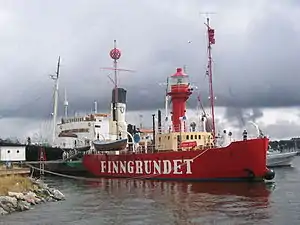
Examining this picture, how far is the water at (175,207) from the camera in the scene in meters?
25.3

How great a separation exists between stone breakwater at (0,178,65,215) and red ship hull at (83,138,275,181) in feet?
55.3

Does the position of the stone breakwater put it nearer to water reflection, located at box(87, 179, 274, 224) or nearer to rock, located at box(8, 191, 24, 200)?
rock, located at box(8, 191, 24, 200)

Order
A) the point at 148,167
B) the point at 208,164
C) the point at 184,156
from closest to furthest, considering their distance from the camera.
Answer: the point at 208,164 < the point at 184,156 < the point at 148,167

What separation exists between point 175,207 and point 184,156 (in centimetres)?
1932

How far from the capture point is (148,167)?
54.0m

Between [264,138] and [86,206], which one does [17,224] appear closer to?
[86,206]

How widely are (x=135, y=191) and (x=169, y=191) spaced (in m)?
3.02

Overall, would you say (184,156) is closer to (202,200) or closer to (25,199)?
(202,200)

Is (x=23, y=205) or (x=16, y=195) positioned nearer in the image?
(x=23, y=205)

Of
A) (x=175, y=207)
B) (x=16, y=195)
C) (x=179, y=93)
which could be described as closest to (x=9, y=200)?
(x=16, y=195)

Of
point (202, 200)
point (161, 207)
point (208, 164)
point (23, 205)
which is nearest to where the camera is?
point (23, 205)

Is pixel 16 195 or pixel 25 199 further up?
pixel 16 195

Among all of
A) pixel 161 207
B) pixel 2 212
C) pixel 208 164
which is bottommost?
pixel 161 207

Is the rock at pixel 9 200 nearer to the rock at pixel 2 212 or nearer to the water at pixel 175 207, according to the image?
the rock at pixel 2 212
